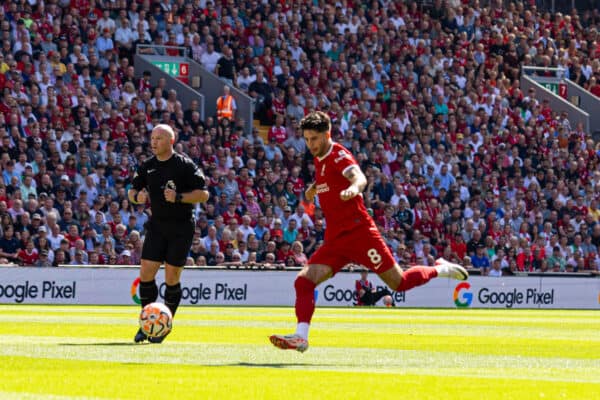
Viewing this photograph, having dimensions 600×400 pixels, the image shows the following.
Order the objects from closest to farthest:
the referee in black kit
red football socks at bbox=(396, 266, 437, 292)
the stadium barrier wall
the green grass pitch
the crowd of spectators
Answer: the green grass pitch
red football socks at bbox=(396, 266, 437, 292)
the referee in black kit
the stadium barrier wall
the crowd of spectators

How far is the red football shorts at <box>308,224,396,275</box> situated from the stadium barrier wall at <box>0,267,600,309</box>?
1615 cm

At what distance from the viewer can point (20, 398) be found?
8250 millimetres

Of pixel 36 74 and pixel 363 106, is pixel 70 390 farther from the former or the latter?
pixel 363 106

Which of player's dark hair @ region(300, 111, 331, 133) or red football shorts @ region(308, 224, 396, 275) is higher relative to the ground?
player's dark hair @ region(300, 111, 331, 133)

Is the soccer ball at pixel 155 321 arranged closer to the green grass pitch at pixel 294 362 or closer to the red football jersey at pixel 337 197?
the green grass pitch at pixel 294 362

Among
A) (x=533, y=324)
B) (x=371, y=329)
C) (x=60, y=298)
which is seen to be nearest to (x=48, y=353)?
(x=371, y=329)

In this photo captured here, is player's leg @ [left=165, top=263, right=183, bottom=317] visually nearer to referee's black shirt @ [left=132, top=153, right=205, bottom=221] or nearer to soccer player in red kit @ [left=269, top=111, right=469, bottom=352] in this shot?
referee's black shirt @ [left=132, top=153, right=205, bottom=221]

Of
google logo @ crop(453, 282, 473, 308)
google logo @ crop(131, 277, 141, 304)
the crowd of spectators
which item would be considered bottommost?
google logo @ crop(453, 282, 473, 308)

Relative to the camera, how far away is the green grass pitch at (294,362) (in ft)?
29.5

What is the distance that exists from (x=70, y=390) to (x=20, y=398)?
635 millimetres

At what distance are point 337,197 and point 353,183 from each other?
41 cm

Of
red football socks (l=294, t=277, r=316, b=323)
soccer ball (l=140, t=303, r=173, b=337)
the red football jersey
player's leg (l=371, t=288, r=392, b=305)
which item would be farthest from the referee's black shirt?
player's leg (l=371, t=288, r=392, b=305)

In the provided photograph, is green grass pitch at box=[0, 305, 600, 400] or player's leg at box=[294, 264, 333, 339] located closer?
green grass pitch at box=[0, 305, 600, 400]

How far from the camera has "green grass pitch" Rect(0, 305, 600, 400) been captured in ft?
29.5
